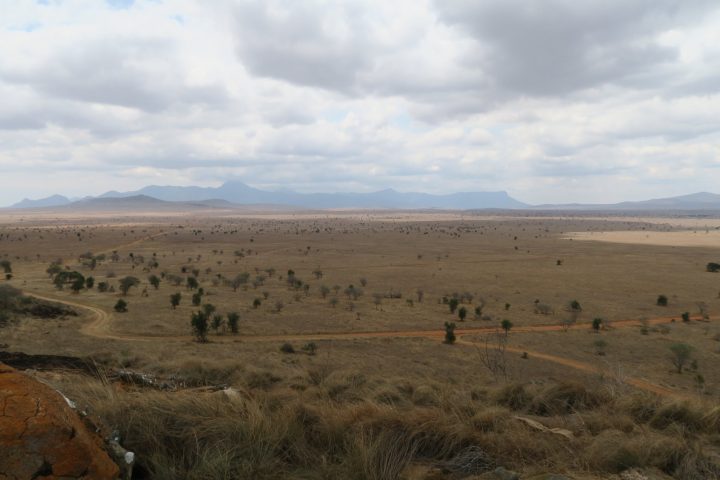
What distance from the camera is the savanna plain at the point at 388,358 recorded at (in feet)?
15.3

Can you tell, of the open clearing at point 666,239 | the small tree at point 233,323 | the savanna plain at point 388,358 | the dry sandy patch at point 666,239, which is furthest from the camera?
the dry sandy patch at point 666,239

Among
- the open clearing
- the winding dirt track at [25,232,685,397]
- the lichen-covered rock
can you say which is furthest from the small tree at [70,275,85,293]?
the open clearing

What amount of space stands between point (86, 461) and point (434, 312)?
3194cm

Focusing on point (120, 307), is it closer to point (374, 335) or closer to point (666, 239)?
point (374, 335)

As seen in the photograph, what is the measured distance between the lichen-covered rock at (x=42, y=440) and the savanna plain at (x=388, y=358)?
2.25 ft

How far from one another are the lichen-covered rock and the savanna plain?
0.68m

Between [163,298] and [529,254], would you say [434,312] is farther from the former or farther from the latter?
[529,254]

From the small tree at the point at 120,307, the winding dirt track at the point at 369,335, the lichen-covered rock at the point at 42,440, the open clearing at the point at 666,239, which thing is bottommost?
the winding dirt track at the point at 369,335

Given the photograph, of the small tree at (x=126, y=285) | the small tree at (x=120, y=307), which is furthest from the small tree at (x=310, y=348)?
the small tree at (x=126, y=285)

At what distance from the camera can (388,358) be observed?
68.4 feet

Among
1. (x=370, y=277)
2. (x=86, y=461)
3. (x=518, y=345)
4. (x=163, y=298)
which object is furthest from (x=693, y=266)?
(x=86, y=461)

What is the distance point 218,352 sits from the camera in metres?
19.0

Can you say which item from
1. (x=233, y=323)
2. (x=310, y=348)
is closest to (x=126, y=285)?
(x=233, y=323)

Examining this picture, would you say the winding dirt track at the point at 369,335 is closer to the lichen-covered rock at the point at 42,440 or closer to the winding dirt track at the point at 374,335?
the winding dirt track at the point at 374,335
